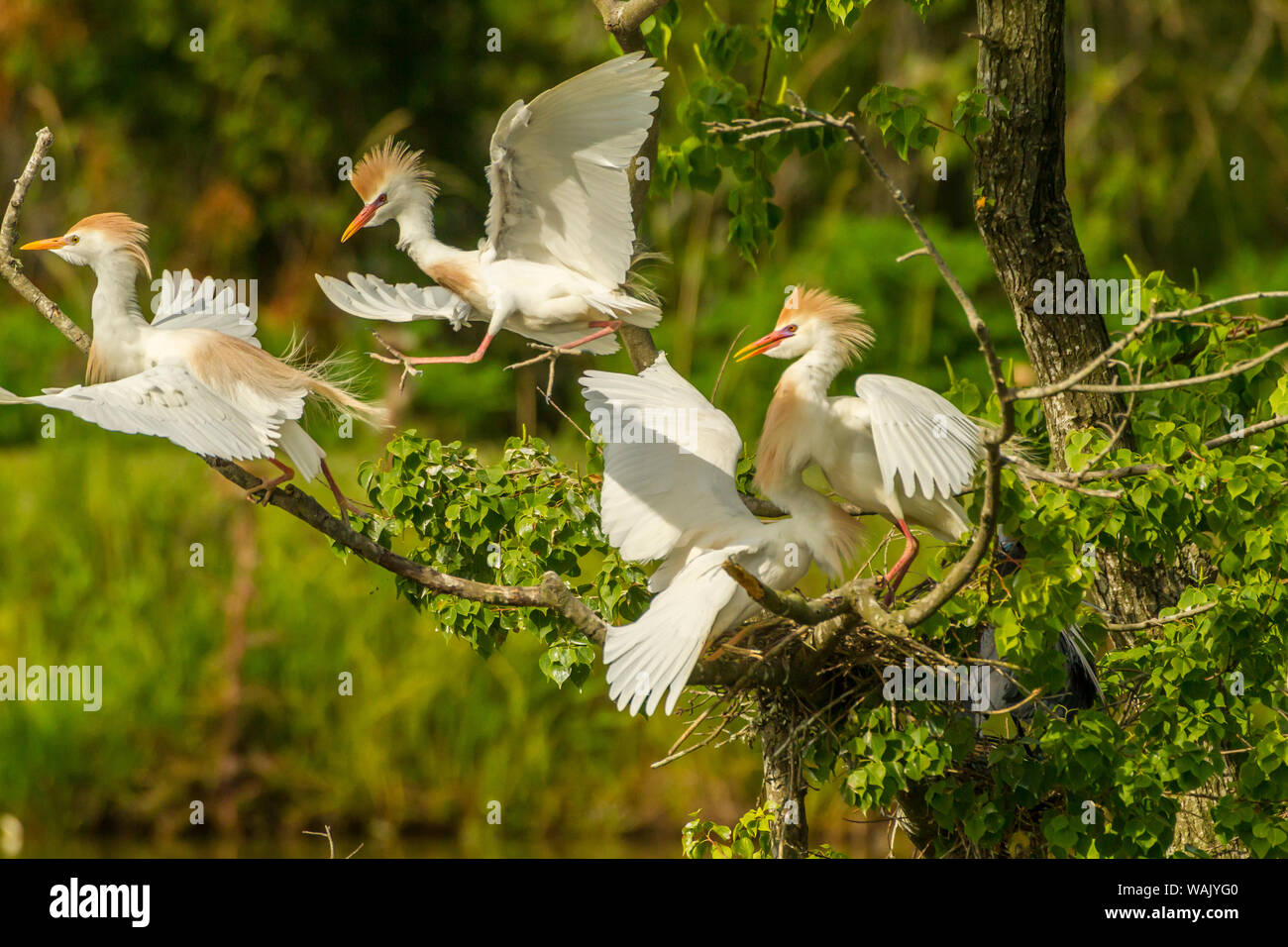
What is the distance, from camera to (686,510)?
3.74 metres

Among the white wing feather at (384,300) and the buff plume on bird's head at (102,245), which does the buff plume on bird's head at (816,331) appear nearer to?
the white wing feather at (384,300)

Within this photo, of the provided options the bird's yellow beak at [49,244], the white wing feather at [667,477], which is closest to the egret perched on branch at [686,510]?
the white wing feather at [667,477]

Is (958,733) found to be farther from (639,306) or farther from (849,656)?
(639,306)

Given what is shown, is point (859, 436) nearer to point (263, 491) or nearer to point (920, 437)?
point (920, 437)

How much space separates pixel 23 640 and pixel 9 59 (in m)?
7.08

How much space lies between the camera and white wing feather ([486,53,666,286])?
397 cm

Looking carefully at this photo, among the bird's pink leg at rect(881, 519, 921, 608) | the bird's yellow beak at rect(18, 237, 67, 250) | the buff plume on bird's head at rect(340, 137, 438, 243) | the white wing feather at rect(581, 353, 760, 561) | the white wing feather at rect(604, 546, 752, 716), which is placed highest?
the buff plume on bird's head at rect(340, 137, 438, 243)

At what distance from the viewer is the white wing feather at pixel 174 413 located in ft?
11.0

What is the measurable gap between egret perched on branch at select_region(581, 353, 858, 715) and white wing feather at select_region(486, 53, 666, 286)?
540 mm

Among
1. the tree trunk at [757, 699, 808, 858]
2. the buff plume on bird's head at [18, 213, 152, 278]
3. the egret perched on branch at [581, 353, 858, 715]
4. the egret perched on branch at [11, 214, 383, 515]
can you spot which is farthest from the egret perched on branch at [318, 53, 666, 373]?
the tree trunk at [757, 699, 808, 858]

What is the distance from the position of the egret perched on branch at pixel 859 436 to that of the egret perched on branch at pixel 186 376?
3.58 feet

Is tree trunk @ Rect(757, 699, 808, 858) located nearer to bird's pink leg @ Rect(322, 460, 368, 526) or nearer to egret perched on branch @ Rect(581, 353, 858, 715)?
egret perched on branch @ Rect(581, 353, 858, 715)

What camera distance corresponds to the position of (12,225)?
12.0 ft
